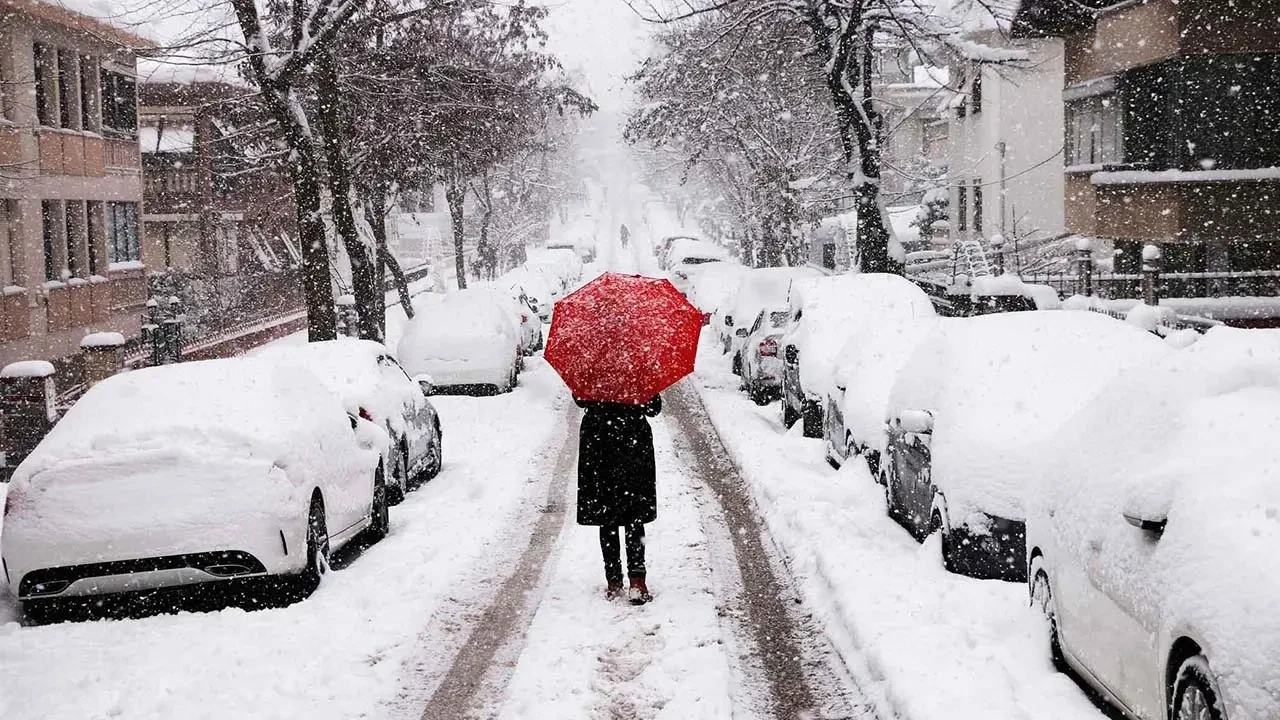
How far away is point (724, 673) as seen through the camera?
6.81m

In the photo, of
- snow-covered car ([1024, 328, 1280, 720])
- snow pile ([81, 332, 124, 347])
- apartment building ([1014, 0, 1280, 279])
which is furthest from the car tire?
apartment building ([1014, 0, 1280, 279])

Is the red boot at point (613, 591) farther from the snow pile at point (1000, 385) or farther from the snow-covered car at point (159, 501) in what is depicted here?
the snow pile at point (1000, 385)

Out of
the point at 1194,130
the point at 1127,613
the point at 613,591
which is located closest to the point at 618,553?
the point at 613,591

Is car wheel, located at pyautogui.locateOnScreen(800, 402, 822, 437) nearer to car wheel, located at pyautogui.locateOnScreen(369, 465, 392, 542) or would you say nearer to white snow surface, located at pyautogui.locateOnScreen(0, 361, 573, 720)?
white snow surface, located at pyautogui.locateOnScreen(0, 361, 573, 720)

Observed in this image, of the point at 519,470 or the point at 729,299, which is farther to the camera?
the point at 729,299

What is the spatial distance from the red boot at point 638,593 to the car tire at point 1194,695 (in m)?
4.09

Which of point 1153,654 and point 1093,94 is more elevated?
point 1093,94

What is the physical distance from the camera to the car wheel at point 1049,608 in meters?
6.58

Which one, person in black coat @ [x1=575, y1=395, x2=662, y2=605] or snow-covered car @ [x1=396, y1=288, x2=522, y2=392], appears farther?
snow-covered car @ [x1=396, y1=288, x2=522, y2=392]

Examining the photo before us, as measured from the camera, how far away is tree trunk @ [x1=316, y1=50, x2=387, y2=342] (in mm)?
21172

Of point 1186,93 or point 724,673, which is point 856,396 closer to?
point 724,673

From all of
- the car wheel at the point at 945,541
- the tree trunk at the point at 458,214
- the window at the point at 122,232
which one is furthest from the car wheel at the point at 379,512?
the tree trunk at the point at 458,214

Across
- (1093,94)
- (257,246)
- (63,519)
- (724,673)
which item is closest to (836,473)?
(724,673)

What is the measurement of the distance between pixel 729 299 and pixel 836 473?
15027mm
